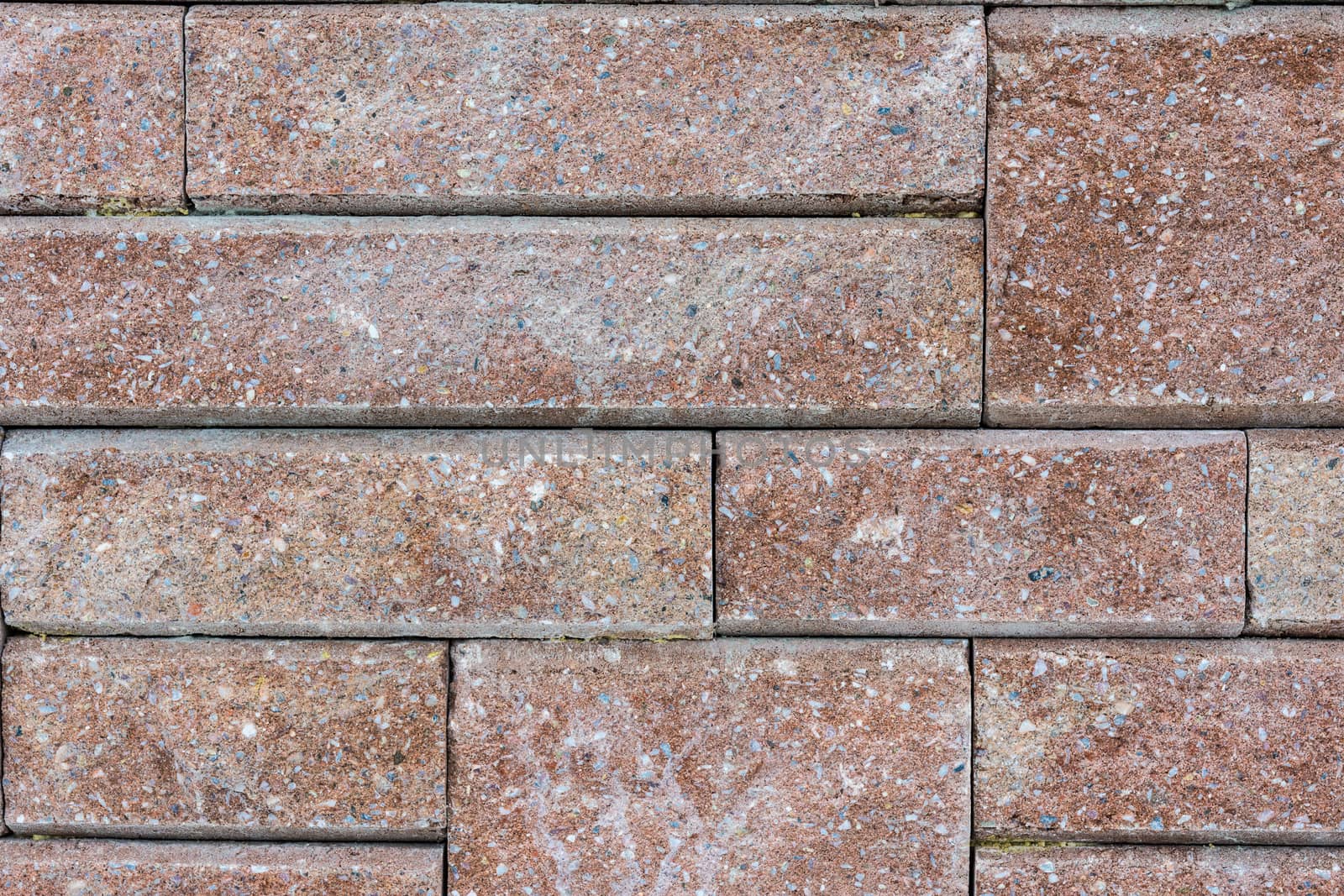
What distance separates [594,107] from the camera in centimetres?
180

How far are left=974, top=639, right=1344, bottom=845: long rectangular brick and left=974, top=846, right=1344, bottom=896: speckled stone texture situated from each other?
7cm

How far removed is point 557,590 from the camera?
5.99ft

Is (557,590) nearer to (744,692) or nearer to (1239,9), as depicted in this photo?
(744,692)

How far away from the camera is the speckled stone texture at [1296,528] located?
1794mm

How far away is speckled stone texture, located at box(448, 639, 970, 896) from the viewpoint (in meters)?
1.83

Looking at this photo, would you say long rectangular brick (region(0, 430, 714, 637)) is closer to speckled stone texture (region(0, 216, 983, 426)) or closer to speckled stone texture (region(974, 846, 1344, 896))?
speckled stone texture (region(0, 216, 983, 426))

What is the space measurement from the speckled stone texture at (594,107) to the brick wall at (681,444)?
1cm

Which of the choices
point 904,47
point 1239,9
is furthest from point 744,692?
point 1239,9

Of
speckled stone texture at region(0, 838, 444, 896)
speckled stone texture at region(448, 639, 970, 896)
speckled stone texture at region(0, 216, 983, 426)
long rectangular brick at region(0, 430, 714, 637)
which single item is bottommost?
speckled stone texture at region(0, 838, 444, 896)

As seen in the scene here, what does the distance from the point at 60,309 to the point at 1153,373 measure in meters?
2.67

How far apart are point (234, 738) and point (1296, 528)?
265 centimetres

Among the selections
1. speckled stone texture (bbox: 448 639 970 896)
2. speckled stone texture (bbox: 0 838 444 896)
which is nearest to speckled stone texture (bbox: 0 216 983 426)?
speckled stone texture (bbox: 448 639 970 896)

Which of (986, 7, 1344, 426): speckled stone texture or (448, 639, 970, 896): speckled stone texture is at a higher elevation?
(986, 7, 1344, 426): speckled stone texture

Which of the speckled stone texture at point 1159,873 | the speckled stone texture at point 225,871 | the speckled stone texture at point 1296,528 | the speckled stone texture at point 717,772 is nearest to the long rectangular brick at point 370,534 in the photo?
the speckled stone texture at point 717,772
